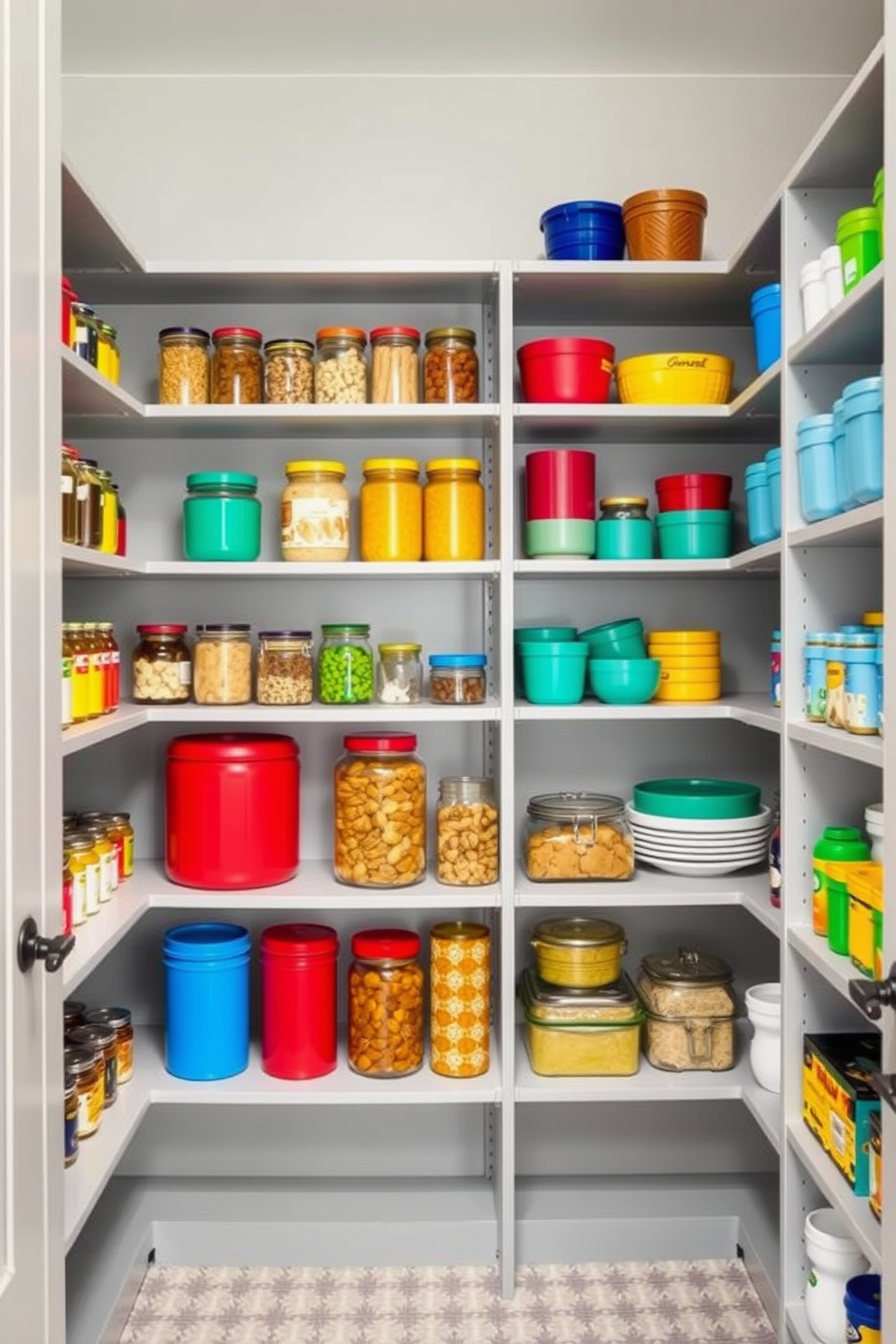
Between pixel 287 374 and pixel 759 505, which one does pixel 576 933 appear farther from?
pixel 287 374

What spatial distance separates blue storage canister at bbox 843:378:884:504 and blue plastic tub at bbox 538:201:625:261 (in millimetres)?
914

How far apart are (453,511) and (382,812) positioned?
2.04 ft

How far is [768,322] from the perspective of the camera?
2074mm

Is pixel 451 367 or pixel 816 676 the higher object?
pixel 451 367

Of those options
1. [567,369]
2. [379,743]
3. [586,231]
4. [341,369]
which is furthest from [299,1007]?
[586,231]

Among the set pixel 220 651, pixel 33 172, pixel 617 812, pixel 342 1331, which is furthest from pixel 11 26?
pixel 342 1331

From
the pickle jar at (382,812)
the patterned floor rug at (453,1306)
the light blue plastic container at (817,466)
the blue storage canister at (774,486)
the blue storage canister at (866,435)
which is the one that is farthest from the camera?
the pickle jar at (382,812)

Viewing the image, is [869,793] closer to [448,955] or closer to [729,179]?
[448,955]

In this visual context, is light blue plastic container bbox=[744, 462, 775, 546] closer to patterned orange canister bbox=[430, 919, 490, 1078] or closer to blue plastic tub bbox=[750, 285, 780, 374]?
blue plastic tub bbox=[750, 285, 780, 374]

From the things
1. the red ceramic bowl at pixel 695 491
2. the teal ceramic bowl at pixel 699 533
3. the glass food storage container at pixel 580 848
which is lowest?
the glass food storage container at pixel 580 848

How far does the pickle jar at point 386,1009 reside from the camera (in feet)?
7.54

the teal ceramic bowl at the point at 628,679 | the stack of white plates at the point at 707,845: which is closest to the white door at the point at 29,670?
the teal ceramic bowl at the point at 628,679

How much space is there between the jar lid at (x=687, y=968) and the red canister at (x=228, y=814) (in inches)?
31.7

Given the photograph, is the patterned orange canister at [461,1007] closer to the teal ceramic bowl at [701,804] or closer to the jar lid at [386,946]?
the jar lid at [386,946]
